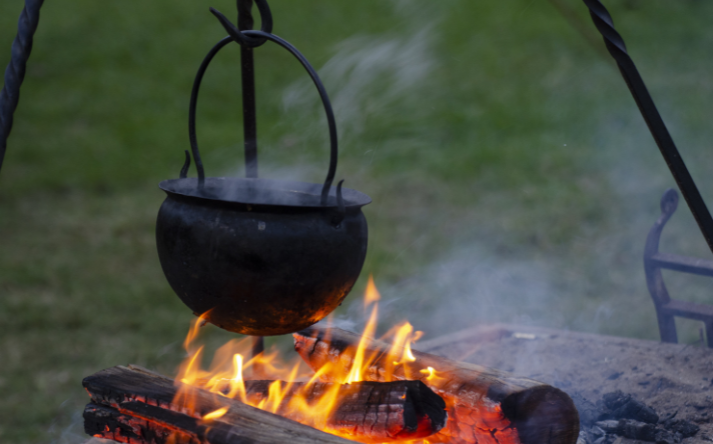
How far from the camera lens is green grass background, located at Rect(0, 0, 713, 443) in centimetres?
417

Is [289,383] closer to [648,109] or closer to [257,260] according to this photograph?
[257,260]

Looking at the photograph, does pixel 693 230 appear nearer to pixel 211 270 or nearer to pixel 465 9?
pixel 211 270

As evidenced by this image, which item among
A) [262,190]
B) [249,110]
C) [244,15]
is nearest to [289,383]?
[262,190]

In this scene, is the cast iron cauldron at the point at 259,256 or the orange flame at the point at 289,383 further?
the orange flame at the point at 289,383

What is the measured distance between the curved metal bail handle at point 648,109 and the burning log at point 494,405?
68 centimetres

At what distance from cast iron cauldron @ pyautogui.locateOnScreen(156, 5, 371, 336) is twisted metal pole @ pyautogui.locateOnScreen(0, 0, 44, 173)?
446 millimetres

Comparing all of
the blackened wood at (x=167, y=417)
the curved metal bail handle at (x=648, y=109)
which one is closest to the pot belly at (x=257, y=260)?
the blackened wood at (x=167, y=417)

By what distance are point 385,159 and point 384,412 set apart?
19.4ft

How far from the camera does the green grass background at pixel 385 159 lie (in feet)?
13.7

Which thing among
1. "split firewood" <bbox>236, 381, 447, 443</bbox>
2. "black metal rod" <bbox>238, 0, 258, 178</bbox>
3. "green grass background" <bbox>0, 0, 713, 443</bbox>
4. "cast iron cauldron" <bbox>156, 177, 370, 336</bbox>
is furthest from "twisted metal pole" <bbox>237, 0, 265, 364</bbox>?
"green grass background" <bbox>0, 0, 713, 443</bbox>

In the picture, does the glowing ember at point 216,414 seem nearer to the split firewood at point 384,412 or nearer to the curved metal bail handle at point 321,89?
the split firewood at point 384,412

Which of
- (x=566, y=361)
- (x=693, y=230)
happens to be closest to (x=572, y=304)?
(x=566, y=361)

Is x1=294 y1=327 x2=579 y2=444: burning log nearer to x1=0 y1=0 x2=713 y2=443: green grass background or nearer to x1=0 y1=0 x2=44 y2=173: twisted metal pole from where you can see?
x1=0 y1=0 x2=713 y2=443: green grass background

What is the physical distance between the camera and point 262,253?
67.3 inches
